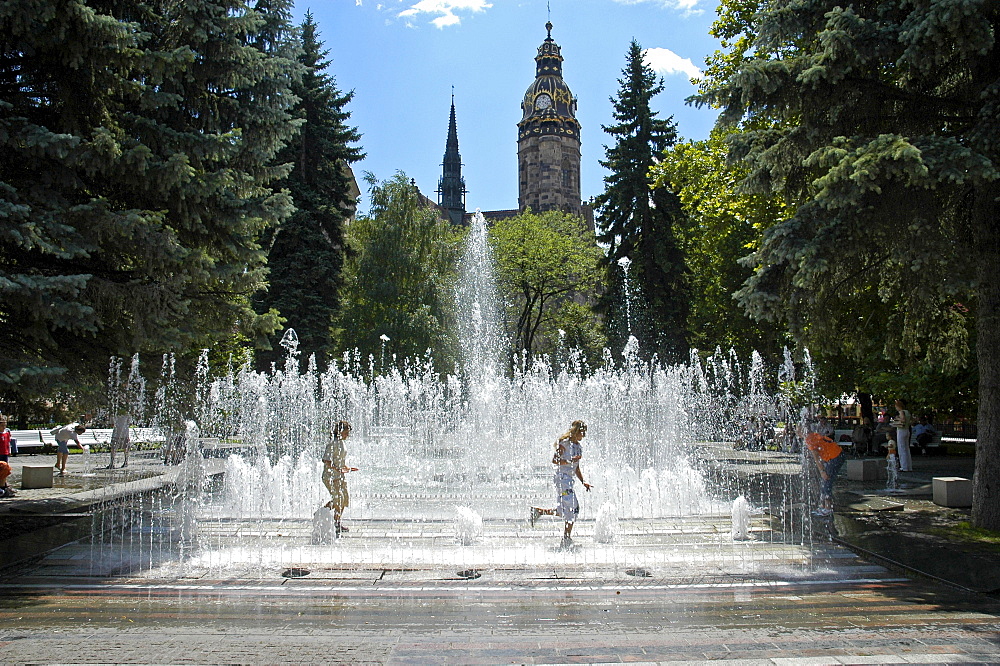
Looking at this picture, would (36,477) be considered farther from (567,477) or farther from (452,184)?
(452,184)

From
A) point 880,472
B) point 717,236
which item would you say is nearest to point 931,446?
point 880,472

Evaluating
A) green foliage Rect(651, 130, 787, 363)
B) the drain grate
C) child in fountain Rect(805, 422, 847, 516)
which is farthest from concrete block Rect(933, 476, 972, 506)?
the drain grate

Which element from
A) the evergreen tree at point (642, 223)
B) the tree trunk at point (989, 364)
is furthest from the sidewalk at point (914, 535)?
the evergreen tree at point (642, 223)

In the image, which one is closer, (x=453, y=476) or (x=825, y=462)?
(x=825, y=462)

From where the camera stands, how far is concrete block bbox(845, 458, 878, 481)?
14.8 meters

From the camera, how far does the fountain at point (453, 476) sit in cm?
816

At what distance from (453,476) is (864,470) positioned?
8352 mm

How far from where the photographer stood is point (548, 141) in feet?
270

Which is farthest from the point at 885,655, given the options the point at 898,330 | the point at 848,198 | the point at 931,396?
the point at 931,396

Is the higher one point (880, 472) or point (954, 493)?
point (954, 493)

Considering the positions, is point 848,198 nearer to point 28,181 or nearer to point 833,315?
point 833,315

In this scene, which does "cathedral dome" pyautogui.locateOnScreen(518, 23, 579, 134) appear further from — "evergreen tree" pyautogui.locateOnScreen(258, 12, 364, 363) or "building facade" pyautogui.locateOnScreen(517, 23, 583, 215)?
"evergreen tree" pyautogui.locateOnScreen(258, 12, 364, 363)

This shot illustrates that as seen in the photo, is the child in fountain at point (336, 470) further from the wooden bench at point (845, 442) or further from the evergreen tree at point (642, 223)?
the evergreen tree at point (642, 223)

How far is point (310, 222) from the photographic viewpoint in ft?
90.5
